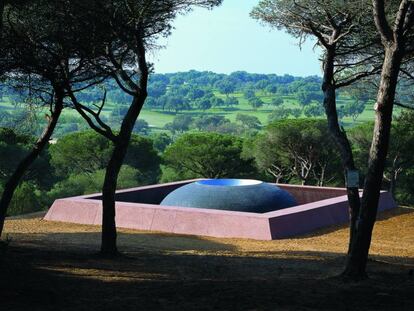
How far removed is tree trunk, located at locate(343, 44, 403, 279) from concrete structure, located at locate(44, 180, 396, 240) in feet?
24.9

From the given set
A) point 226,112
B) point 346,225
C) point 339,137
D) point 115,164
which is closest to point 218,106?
point 226,112

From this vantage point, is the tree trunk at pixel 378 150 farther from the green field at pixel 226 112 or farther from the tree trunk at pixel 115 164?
the green field at pixel 226 112

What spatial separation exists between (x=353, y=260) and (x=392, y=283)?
638 mm

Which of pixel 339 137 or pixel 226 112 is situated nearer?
pixel 339 137

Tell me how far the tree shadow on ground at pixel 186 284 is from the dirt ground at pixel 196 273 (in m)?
0.01

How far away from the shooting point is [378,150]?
9852mm

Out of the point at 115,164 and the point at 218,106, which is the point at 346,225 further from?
the point at 218,106

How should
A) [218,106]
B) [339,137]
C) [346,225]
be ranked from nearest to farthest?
[339,137] < [346,225] < [218,106]

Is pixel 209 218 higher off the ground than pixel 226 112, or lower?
lower

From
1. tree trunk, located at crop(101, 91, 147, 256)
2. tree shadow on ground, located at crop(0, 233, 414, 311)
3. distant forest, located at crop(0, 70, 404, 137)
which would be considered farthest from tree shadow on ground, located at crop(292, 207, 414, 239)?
distant forest, located at crop(0, 70, 404, 137)

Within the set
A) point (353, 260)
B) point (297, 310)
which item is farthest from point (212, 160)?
point (297, 310)

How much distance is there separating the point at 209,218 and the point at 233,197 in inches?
94.0

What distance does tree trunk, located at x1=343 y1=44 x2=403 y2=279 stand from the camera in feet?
32.0

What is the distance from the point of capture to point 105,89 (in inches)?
574
